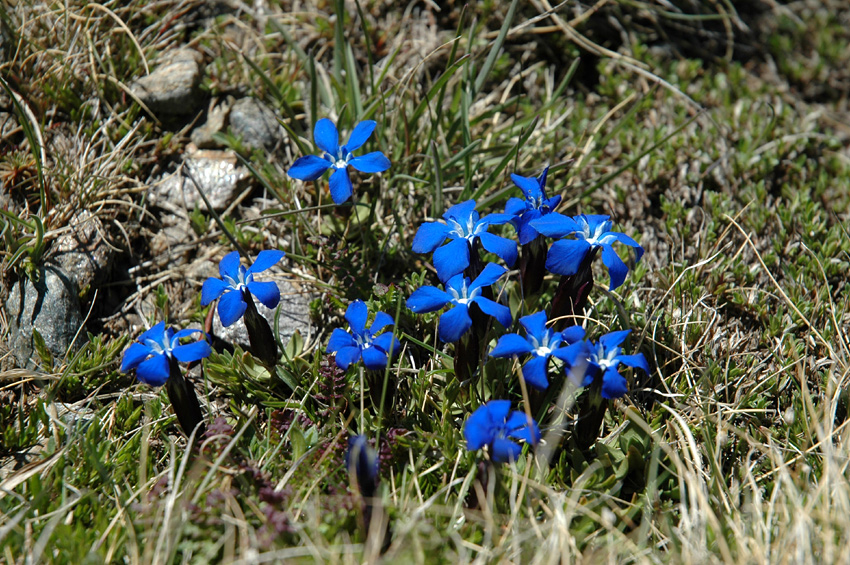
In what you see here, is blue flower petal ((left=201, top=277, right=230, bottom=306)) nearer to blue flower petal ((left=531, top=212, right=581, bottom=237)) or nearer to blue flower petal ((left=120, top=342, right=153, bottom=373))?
blue flower petal ((left=120, top=342, right=153, bottom=373))

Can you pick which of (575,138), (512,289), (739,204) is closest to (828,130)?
(739,204)

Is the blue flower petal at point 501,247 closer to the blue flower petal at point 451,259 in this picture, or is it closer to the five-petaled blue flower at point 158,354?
the blue flower petal at point 451,259

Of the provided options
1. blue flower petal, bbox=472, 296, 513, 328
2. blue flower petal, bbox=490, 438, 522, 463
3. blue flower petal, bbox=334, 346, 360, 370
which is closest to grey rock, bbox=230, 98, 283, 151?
blue flower petal, bbox=334, 346, 360, 370

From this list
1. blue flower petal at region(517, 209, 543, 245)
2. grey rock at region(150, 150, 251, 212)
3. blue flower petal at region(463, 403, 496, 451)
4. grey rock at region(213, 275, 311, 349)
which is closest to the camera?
blue flower petal at region(463, 403, 496, 451)

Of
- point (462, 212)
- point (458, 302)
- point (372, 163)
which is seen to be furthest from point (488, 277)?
point (372, 163)

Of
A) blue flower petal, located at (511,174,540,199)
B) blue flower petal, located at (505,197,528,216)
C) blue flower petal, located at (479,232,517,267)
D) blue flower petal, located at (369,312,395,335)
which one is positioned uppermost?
blue flower petal, located at (511,174,540,199)

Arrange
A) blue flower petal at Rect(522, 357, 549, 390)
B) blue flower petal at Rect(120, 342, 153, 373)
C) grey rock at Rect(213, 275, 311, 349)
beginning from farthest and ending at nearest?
1. grey rock at Rect(213, 275, 311, 349)
2. blue flower petal at Rect(120, 342, 153, 373)
3. blue flower petal at Rect(522, 357, 549, 390)

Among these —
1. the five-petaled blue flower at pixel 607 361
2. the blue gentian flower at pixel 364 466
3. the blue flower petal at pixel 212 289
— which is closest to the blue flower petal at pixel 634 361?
the five-petaled blue flower at pixel 607 361

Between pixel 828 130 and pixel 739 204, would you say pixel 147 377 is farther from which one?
pixel 828 130
